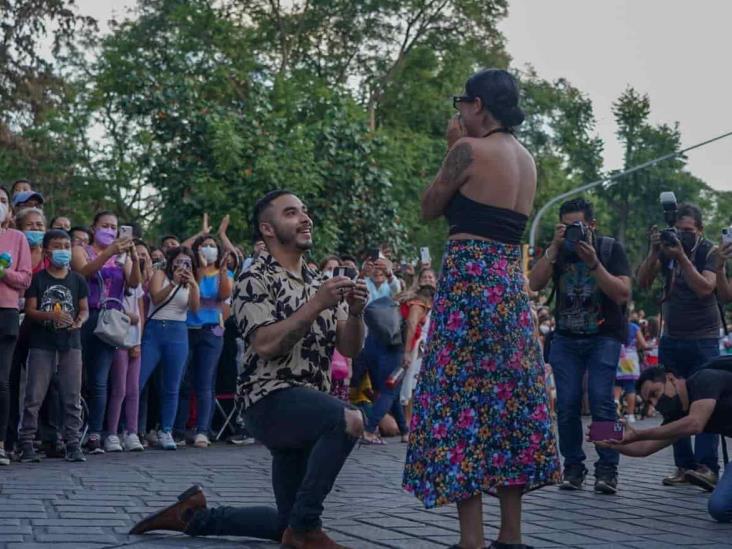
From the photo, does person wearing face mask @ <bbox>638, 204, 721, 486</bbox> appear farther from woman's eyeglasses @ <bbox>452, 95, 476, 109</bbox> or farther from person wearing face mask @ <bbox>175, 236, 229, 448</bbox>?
person wearing face mask @ <bbox>175, 236, 229, 448</bbox>

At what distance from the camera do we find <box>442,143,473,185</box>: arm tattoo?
18.6ft

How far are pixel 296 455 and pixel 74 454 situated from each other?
513cm

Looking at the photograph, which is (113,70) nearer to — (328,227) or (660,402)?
(328,227)

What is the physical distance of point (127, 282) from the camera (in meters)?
12.1

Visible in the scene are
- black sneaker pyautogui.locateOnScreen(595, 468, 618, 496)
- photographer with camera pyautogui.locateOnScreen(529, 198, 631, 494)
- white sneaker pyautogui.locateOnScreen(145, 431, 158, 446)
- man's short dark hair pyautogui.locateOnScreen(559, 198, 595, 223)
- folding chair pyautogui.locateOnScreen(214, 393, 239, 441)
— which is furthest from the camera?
folding chair pyautogui.locateOnScreen(214, 393, 239, 441)

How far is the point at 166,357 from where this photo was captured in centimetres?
1260

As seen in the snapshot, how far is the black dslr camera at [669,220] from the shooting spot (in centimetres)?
927

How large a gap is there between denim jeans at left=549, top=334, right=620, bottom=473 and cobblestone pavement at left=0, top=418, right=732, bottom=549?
37 cm

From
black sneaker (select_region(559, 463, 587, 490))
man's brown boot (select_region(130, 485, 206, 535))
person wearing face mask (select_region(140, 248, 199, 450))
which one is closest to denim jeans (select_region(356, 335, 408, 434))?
person wearing face mask (select_region(140, 248, 199, 450))

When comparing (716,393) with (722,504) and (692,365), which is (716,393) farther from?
(692,365)

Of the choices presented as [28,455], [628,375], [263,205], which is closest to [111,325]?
[28,455]

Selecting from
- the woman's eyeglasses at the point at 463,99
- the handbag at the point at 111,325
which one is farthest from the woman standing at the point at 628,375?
the woman's eyeglasses at the point at 463,99

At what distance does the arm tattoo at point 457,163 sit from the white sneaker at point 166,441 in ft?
23.9

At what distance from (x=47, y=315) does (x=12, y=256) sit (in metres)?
0.59
